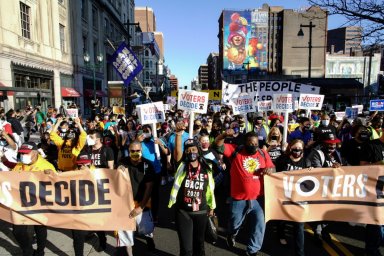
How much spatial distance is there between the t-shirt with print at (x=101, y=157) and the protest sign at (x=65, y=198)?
75 cm

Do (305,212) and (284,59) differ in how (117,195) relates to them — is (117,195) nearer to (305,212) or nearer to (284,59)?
(305,212)

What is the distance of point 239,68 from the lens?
88688 mm

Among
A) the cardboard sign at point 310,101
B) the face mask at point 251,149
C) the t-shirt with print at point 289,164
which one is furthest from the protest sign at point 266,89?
the face mask at point 251,149

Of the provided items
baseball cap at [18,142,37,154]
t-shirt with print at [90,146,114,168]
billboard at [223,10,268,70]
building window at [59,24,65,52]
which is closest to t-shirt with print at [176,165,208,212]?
t-shirt with print at [90,146,114,168]

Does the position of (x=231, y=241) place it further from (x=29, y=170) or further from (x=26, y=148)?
(x=26, y=148)

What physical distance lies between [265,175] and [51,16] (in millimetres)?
24849

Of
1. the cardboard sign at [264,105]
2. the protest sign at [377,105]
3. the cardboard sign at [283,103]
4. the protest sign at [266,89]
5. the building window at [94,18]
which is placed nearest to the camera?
the cardboard sign at [283,103]

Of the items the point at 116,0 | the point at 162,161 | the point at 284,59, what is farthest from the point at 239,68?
the point at 162,161

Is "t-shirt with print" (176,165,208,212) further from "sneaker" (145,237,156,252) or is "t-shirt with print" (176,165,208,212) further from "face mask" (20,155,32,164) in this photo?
"face mask" (20,155,32,164)

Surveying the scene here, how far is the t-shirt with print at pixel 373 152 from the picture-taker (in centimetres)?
443

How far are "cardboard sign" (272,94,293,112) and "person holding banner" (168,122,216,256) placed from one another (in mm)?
3936

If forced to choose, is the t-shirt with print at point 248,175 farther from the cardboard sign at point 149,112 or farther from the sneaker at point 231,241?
the cardboard sign at point 149,112

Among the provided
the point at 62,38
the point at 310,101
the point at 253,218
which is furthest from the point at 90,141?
the point at 62,38

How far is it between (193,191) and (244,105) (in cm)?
434
